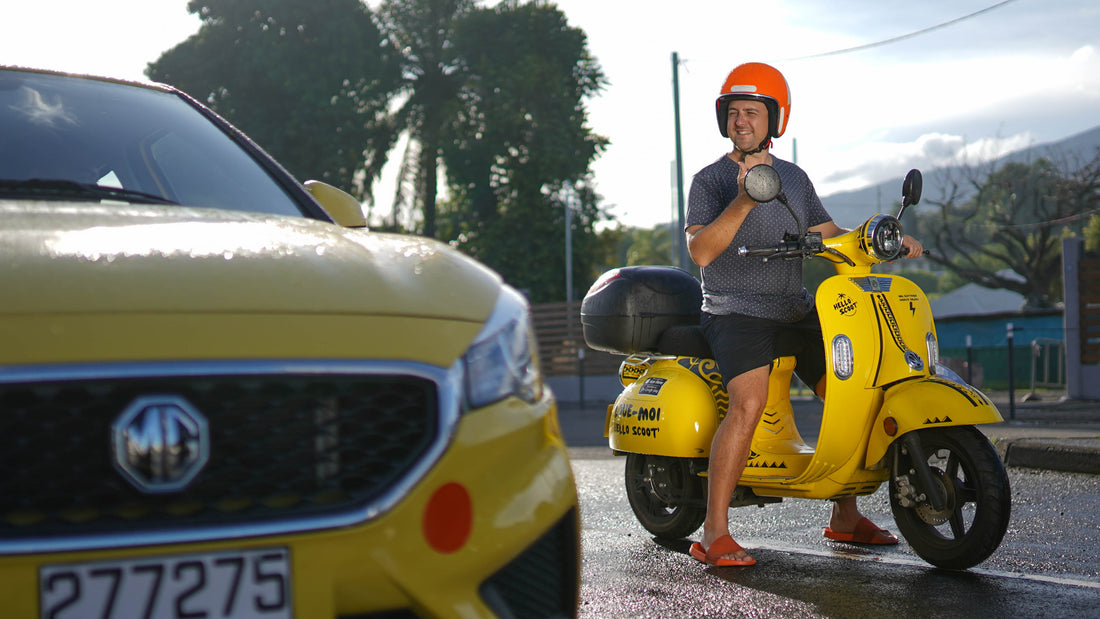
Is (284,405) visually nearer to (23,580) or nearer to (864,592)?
(23,580)

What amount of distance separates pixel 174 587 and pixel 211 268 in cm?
56

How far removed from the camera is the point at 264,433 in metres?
1.77

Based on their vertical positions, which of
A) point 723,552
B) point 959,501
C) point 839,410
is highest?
point 839,410

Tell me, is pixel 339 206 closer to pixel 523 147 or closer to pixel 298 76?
pixel 523 147

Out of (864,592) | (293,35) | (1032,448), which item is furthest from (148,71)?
(864,592)

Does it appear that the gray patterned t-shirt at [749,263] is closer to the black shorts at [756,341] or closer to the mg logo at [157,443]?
the black shorts at [756,341]

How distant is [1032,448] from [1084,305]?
10271 mm

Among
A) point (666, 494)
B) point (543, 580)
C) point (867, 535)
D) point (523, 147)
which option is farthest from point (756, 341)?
point (523, 147)

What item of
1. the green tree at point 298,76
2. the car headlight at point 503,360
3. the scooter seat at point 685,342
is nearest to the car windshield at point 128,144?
the car headlight at point 503,360

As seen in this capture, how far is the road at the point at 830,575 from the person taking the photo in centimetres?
361

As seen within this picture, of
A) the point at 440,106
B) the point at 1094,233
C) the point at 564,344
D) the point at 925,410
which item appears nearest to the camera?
the point at 925,410

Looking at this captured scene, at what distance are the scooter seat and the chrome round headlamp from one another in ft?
2.56

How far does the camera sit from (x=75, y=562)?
5.27 feet

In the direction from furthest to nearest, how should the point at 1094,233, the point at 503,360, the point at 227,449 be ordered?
the point at 1094,233, the point at 503,360, the point at 227,449
